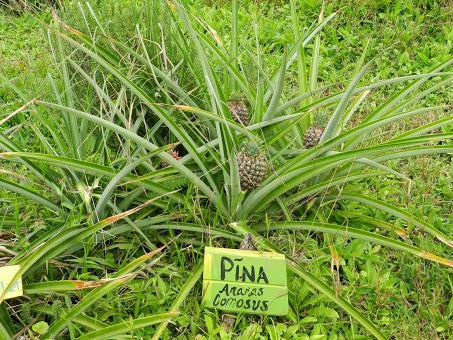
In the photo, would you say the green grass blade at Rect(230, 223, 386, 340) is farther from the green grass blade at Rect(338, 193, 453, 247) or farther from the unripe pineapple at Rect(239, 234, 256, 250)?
the green grass blade at Rect(338, 193, 453, 247)

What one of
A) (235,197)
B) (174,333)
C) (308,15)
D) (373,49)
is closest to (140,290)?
(174,333)

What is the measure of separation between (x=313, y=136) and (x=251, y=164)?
0.88ft

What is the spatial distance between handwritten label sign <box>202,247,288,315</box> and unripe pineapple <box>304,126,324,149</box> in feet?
1.38

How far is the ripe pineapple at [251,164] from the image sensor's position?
4.93 feet

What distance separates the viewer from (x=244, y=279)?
4.58ft

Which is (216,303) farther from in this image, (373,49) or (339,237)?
(373,49)

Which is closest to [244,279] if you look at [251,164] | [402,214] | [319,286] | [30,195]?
[319,286]

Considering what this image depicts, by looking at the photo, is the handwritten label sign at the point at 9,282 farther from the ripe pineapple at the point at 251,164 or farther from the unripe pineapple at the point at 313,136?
the unripe pineapple at the point at 313,136

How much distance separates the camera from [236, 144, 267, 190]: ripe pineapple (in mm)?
1502

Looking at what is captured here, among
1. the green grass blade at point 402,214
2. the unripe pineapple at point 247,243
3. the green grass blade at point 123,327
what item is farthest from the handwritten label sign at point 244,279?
the green grass blade at point 402,214

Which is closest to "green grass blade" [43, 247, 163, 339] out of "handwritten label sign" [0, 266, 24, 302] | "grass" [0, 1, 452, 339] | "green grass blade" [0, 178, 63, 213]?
"grass" [0, 1, 452, 339]

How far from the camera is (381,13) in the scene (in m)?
2.85

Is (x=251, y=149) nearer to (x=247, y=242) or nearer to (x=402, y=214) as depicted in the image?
(x=247, y=242)

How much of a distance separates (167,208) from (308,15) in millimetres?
1785
